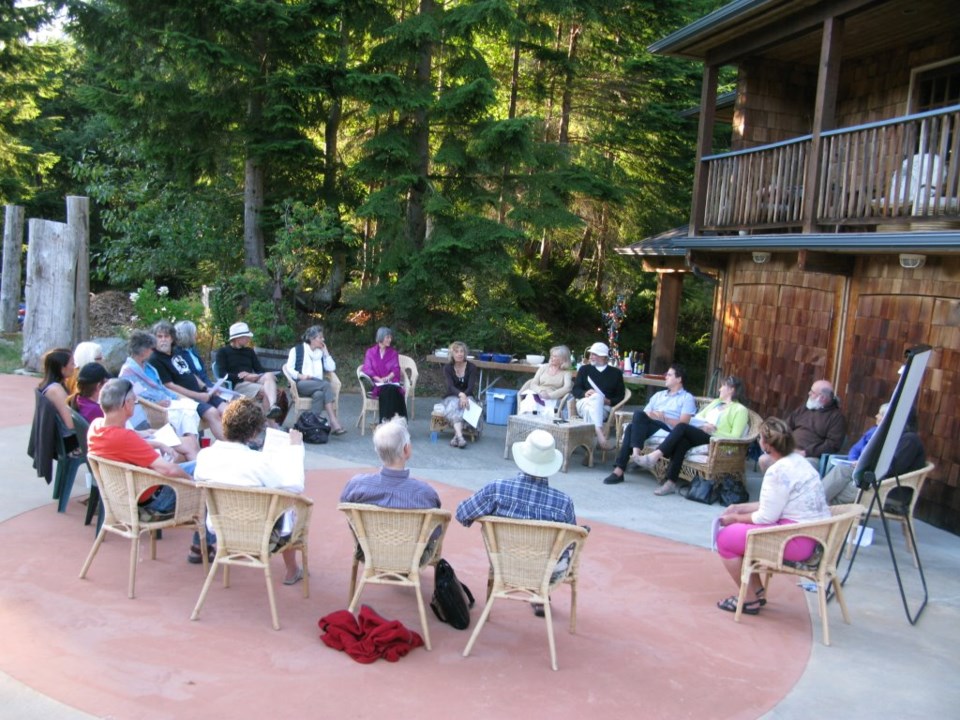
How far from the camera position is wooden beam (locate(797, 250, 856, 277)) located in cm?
806

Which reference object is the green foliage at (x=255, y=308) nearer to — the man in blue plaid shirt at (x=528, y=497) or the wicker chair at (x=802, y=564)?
the man in blue plaid shirt at (x=528, y=497)

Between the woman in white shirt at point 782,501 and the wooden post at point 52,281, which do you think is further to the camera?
the wooden post at point 52,281

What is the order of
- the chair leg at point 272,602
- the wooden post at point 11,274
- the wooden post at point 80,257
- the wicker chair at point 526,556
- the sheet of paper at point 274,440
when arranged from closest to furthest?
the wicker chair at point 526,556, the chair leg at point 272,602, the sheet of paper at point 274,440, the wooden post at point 80,257, the wooden post at point 11,274

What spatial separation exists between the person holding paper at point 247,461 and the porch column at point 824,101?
593cm

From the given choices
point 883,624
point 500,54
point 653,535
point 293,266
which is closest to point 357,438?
point 653,535

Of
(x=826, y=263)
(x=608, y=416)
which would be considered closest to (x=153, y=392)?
(x=608, y=416)

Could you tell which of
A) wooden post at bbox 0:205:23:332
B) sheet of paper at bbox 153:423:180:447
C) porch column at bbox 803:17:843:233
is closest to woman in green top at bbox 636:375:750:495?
porch column at bbox 803:17:843:233

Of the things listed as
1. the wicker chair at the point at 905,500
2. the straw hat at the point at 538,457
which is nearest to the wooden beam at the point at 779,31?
the wicker chair at the point at 905,500

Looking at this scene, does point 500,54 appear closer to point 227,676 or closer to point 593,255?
point 593,255

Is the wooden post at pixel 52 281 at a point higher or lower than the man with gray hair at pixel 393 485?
higher

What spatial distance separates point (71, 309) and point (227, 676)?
30.5 feet

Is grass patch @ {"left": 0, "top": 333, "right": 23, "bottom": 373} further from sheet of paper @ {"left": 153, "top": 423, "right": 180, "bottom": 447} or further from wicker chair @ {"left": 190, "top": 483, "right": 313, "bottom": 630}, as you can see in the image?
wicker chair @ {"left": 190, "top": 483, "right": 313, "bottom": 630}

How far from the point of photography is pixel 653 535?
6328 millimetres

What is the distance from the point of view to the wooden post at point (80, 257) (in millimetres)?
11391
